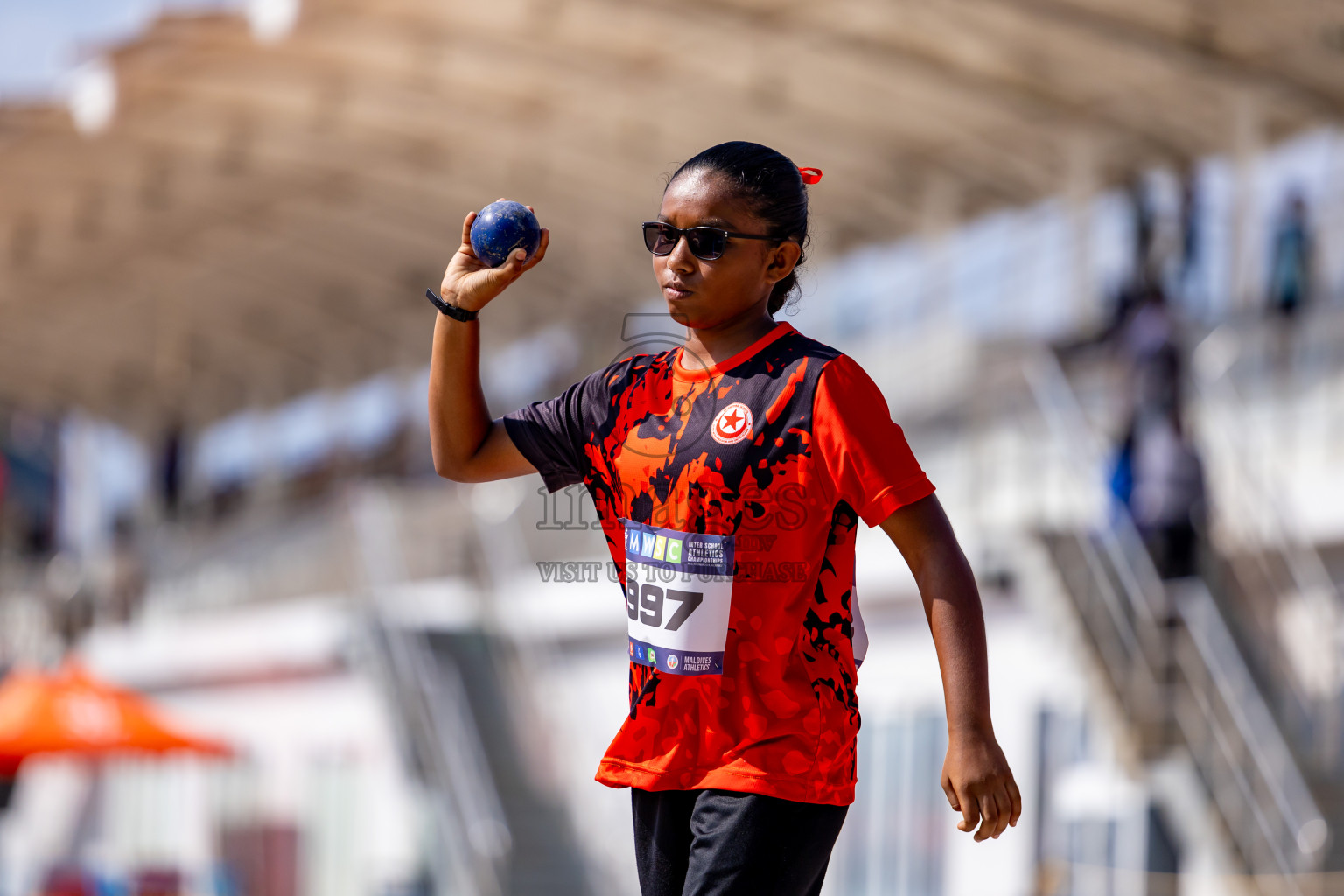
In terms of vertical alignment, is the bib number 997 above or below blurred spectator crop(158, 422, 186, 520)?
below

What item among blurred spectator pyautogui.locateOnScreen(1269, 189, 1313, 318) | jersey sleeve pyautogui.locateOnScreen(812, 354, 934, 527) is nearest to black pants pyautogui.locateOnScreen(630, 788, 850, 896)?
jersey sleeve pyautogui.locateOnScreen(812, 354, 934, 527)

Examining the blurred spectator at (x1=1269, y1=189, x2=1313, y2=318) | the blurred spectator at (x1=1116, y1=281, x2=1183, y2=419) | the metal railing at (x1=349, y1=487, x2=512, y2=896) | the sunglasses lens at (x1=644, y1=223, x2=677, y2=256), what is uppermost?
the blurred spectator at (x1=1269, y1=189, x2=1313, y2=318)

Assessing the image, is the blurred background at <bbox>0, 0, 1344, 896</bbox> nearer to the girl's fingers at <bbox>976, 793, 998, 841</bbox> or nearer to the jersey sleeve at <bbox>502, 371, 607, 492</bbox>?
the jersey sleeve at <bbox>502, 371, 607, 492</bbox>

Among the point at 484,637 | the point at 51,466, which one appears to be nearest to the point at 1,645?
the point at 51,466

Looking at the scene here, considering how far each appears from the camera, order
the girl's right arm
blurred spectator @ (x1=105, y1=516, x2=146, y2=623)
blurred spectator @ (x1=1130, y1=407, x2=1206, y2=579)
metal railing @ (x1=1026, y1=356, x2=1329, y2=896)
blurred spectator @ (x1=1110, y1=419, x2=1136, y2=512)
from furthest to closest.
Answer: blurred spectator @ (x1=105, y1=516, x2=146, y2=623), blurred spectator @ (x1=1110, y1=419, x2=1136, y2=512), blurred spectator @ (x1=1130, y1=407, x2=1206, y2=579), metal railing @ (x1=1026, y1=356, x2=1329, y2=896), the girl's right arm

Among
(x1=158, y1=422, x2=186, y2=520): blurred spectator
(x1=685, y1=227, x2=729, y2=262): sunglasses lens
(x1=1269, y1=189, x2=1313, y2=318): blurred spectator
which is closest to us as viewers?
(x1=685, y1=227, x2=729, y2=262): sunglasses lens

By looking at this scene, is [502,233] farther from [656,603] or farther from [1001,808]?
[1001,808]

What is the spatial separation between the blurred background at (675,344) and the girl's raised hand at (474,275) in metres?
0.55

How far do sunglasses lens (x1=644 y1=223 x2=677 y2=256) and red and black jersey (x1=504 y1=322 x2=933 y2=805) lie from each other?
0.22m

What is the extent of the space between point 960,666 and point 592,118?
625 inches

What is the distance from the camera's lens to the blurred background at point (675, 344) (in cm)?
991

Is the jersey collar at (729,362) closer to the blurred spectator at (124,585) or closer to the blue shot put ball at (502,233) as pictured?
the blue shot put ball at (502,233)

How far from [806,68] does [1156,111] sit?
3.46m

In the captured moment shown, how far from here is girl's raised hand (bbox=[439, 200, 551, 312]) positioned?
2793 millimetres
